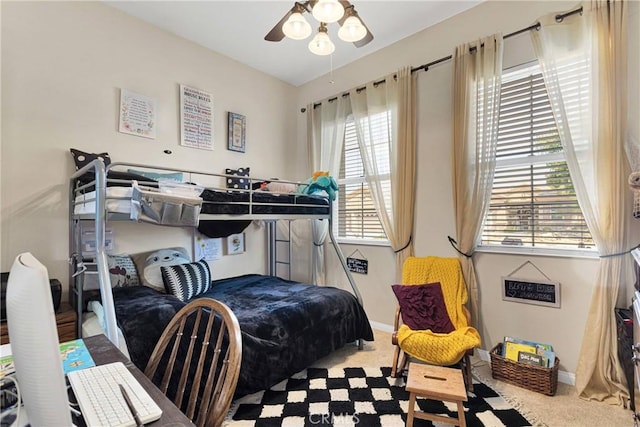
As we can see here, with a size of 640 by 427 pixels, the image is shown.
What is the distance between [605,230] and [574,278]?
38 centimetres

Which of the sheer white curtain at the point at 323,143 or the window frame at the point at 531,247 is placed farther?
the sheer white curtain at the point at 323,143

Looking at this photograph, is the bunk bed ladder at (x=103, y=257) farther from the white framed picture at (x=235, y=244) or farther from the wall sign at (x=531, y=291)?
the wall sign at (x=531, y=291)

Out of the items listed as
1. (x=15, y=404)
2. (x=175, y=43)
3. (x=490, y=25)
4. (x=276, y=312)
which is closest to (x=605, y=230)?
(x=490, y=25)

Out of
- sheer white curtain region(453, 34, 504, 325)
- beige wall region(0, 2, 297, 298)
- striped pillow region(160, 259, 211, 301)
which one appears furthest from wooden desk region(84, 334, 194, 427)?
sheer white curtain region(453, 34, 504, 325)

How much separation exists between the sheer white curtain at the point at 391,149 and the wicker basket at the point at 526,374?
3.32ft

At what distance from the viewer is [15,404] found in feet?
2.31

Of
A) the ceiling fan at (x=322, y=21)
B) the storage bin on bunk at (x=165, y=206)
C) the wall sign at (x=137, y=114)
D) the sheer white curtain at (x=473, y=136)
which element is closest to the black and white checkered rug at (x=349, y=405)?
the sheer white curtain at (x=473, y=136)

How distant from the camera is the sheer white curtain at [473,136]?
7.54ft

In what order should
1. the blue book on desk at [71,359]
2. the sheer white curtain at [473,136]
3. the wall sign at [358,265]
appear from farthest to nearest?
the wall sign at [358,265]
the sheer white curtain at [473,136]
the blue book on desk at [71,359]

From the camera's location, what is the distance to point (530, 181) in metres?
2.25

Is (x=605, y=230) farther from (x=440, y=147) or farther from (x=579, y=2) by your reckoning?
(x=579, y=2)

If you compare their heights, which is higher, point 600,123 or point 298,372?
point 600,123

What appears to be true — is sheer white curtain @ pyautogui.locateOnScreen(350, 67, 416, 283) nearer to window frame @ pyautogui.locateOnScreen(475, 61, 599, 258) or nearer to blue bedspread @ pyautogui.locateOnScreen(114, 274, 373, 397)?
window frame @ pyautogui.locateOnScreen(475, 61, 599, 258)

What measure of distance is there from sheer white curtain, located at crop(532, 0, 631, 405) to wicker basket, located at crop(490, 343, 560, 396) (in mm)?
176
